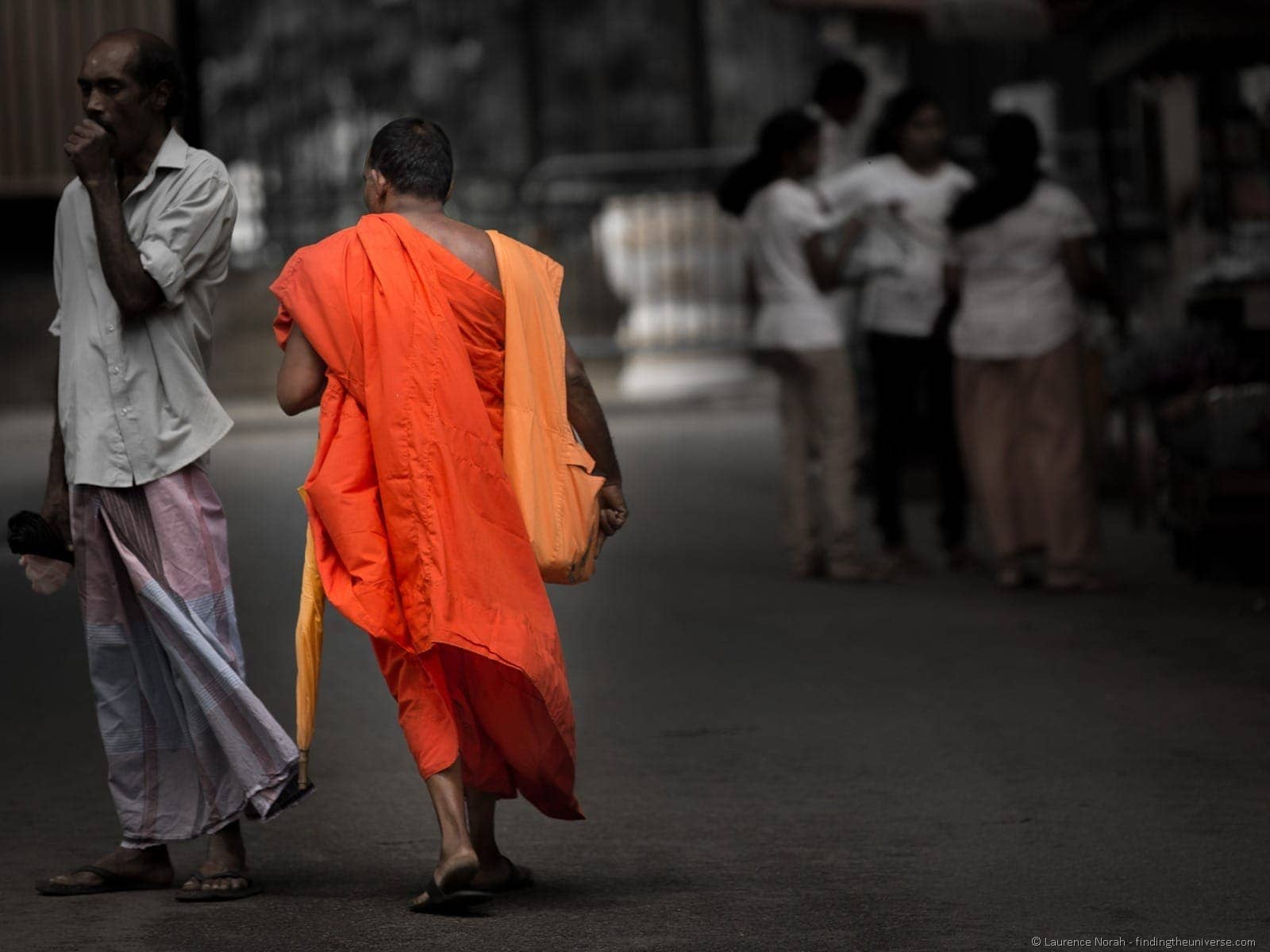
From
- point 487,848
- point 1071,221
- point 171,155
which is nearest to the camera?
point 487,848

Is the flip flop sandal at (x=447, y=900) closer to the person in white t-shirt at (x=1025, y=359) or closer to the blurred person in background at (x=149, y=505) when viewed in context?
the blurred person in background at (x=149, y=505)

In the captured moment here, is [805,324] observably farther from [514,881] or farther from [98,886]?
[98,886]

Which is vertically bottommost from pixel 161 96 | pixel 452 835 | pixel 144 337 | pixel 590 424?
pixel 452 835

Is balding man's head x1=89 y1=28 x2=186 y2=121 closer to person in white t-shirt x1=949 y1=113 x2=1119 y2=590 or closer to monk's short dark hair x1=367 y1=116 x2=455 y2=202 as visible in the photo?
monk's short dark hair x1=367 y1=116 x2=455 y2=202

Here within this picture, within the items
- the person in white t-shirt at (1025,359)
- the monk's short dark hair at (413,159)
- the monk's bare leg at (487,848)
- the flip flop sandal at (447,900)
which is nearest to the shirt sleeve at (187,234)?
the monk's short dark hair at (413,159)

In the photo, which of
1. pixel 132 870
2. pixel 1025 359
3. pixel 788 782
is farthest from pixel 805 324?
pixel 132 870

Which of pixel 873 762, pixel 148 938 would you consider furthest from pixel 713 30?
pixel 148 938

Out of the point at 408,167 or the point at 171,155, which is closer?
the point at 408,167

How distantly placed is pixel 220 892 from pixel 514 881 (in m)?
0.66

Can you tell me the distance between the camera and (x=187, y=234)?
5207 millimetres

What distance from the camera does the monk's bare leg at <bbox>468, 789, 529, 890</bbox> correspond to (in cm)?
515

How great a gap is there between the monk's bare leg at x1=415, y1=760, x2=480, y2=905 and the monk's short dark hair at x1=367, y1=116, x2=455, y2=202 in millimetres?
1290

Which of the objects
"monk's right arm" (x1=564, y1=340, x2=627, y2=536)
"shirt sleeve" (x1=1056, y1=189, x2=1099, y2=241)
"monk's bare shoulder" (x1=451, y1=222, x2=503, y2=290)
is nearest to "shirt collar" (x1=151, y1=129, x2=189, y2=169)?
"monk's bare shoulder" (x1=451, y1=222, x2=503, y2=290)

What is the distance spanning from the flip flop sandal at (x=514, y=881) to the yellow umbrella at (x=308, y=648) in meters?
0.49
